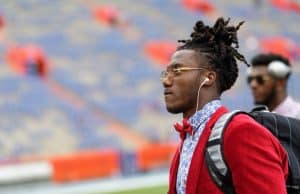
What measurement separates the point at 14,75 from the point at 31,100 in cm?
150

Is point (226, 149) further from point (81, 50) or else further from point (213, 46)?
point (81, 50)

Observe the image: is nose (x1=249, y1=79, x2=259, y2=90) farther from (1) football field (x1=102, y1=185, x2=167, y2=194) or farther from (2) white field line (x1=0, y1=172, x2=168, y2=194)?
(2) white field line (x1=0, y1=172, x2=168, y2=194)

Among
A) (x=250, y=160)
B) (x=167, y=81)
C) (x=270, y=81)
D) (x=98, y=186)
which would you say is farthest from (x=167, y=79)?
(x=98, y=186)

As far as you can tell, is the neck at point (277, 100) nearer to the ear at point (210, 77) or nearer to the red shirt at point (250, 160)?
the ear at point (210, 77)

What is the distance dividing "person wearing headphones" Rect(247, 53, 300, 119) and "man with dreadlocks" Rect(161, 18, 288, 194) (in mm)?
2061

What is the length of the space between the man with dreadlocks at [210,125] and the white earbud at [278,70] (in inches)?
86.6

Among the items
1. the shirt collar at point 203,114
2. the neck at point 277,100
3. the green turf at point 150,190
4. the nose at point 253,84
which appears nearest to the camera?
the shirt collar at point 203,114

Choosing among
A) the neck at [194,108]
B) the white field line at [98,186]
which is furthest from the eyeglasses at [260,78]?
the white field line at [98,186]

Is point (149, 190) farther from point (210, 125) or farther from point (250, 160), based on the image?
point (250, 160)

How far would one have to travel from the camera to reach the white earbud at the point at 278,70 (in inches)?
A: 211

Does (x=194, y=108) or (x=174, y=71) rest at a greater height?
(x=174, y=71)

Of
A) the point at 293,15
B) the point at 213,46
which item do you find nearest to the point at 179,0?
the point at 293,15

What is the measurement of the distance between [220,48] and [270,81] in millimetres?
2304

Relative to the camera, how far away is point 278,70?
5371 millimetres
